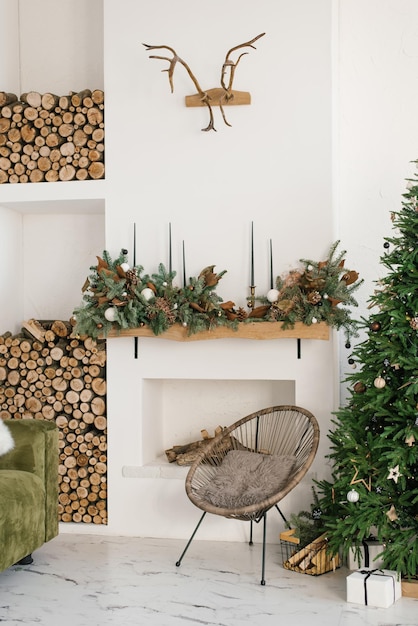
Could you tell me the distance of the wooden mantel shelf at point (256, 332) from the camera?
168 inches

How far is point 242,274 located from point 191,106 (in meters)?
0.96

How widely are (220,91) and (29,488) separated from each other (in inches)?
89.4

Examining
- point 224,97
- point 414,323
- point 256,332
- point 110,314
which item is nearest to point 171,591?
point 256,332

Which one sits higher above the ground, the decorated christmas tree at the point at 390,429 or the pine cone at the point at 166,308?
the pine cone at the point at 166,308

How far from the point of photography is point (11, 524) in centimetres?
357

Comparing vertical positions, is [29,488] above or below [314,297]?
below

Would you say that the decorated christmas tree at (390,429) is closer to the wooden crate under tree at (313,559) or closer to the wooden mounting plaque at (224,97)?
the wooden crate under tree at (313,559)

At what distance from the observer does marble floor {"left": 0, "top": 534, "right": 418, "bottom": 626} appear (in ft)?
10.9

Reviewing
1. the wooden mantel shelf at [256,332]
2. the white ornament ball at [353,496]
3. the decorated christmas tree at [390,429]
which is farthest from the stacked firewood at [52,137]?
the white ornament ball at [353,496]

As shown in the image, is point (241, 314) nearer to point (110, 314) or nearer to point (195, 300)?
point (195, 300)

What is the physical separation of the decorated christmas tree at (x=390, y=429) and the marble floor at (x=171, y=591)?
283 millimetres

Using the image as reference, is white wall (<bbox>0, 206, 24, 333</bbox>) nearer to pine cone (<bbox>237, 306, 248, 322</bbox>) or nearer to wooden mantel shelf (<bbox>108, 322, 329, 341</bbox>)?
wooden mantel shelf (<bbox>108, 322, 329, 341</bbox>)

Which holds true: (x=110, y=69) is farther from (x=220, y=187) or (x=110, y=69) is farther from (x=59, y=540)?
(x=59, y=540)

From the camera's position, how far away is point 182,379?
4.77 m
